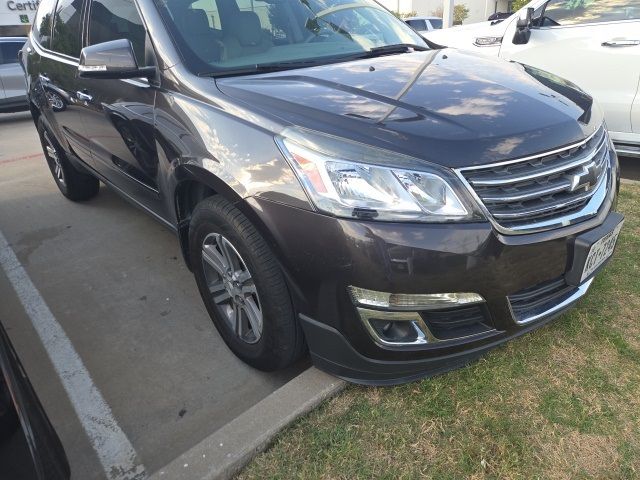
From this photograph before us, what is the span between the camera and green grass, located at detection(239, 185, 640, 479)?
1.77 metres

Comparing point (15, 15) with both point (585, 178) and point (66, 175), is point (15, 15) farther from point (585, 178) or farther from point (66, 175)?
point (585, 178)

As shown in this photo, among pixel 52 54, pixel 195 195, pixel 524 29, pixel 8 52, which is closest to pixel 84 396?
pixel 195 195

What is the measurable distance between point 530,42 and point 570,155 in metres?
3.46

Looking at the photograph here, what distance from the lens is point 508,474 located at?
5.65ft

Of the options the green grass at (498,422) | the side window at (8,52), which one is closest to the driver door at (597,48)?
the green grass at (498,422)

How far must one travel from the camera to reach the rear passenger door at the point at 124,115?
256 centimetres

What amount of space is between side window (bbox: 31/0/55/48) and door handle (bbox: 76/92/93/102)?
0.99 m

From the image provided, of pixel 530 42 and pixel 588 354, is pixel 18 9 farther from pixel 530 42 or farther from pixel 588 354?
pixel 588 354

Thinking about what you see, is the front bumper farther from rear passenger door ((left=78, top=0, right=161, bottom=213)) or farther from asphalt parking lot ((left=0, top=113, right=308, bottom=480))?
rear passenger door ((left=78, top=0, right=161, bottom=213))

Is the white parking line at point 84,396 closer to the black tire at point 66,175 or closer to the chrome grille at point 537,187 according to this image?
the black tire at point 66,175

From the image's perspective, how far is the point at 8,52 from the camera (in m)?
10.3

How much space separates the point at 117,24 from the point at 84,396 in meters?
2.01

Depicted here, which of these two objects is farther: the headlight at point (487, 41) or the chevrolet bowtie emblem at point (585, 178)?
the headlight at point (487, 41)

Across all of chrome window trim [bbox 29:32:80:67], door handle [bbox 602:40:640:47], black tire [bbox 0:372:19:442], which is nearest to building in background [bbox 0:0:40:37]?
chrome window trim [bbox 29:32:80:67]
